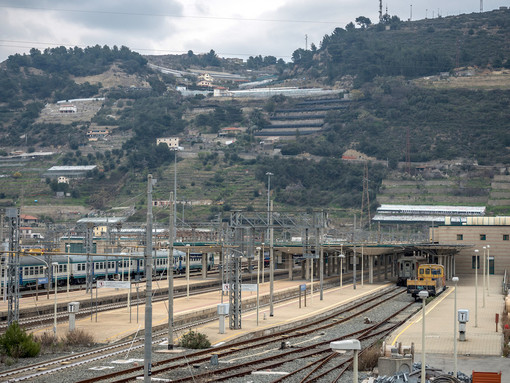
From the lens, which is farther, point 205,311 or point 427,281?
point 427,281

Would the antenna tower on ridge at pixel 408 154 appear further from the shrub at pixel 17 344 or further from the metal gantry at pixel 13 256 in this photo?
the shrub at pixel 17 344

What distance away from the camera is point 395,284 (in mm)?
69875

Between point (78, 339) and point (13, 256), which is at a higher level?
point (13, 256)

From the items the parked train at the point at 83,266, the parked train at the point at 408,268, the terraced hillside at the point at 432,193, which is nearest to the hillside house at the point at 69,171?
the terraced hillside at the point at 432,193

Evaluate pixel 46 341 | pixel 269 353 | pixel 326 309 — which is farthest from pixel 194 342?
pixel 326 309

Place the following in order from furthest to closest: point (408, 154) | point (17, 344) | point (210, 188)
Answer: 1. point (408, 154)
2. point (210, 188)
3. point (17, 344)

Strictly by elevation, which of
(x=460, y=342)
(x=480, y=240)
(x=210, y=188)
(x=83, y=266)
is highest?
(x=210, y=188)

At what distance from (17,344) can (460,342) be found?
57.7ft

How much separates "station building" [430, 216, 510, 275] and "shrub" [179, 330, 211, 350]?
149 feet

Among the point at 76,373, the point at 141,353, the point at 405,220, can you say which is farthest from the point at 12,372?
the point at 405,220

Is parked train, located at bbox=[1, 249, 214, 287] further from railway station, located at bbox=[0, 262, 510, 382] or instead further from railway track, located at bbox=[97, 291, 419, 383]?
railway track, located at bbox=[97, 291, 419, 383]

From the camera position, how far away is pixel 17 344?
29.3 m

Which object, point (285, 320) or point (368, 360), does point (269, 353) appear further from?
point (285, 320)

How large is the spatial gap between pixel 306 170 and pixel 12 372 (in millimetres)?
153346
